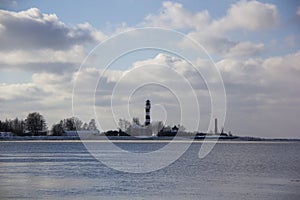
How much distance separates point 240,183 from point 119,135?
127119mm

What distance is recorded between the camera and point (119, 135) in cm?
15412

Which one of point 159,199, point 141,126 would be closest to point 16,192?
point 159,199

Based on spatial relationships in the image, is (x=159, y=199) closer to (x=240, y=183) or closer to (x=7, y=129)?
(x=240, y=183)

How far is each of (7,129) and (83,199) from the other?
13665 centimetres

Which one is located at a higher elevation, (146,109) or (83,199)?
(146,109)

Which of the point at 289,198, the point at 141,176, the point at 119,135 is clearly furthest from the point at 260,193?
the point at 119,135

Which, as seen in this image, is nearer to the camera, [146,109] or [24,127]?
[146,109]

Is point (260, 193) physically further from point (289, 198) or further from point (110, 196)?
point (110, 196)

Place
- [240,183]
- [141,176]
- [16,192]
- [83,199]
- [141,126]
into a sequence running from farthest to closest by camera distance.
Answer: [141,126]
[141,176]
[240,183]
[16,192]
[83,199]

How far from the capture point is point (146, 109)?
12569cm

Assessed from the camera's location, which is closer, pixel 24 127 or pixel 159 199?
pixel 159 199

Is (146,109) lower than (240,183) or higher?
higher

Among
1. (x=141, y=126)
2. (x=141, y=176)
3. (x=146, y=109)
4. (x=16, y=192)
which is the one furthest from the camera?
(x=141, y=126)

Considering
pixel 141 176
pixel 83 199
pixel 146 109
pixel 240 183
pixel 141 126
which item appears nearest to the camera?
pixel 83 199
